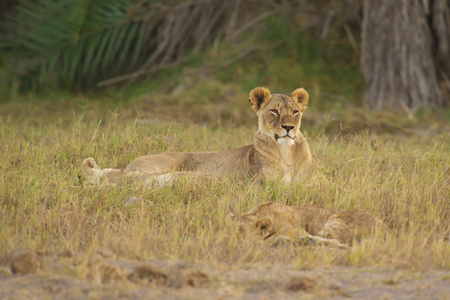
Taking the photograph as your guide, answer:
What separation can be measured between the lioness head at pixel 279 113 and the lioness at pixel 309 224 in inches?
50.1

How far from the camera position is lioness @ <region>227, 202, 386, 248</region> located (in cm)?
467

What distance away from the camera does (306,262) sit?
13.3ft

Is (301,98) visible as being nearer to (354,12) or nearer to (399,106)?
(399,106)

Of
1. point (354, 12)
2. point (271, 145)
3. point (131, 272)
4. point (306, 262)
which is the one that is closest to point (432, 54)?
point (354, 12)

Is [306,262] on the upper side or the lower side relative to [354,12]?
lower

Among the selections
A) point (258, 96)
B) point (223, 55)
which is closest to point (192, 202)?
point (258, 96)

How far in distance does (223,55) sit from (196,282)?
10.9 metres

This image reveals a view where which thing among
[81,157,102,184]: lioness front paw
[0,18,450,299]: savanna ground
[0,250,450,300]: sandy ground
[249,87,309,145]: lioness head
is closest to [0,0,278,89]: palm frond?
[0,18,450,299]: savanna ground

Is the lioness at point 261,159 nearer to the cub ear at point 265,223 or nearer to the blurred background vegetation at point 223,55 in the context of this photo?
the cub ear at point 265,223

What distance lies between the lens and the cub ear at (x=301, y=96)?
6500mm

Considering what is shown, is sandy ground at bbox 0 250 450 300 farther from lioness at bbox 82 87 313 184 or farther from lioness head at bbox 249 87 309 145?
lioness head at bbox 249 87 309 145

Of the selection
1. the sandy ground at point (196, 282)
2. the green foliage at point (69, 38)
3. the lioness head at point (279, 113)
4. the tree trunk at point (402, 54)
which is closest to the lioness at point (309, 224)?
the sandy ground at point (196, 282)

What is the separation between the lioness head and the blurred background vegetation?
4.61 m

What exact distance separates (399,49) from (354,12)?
189 cm
